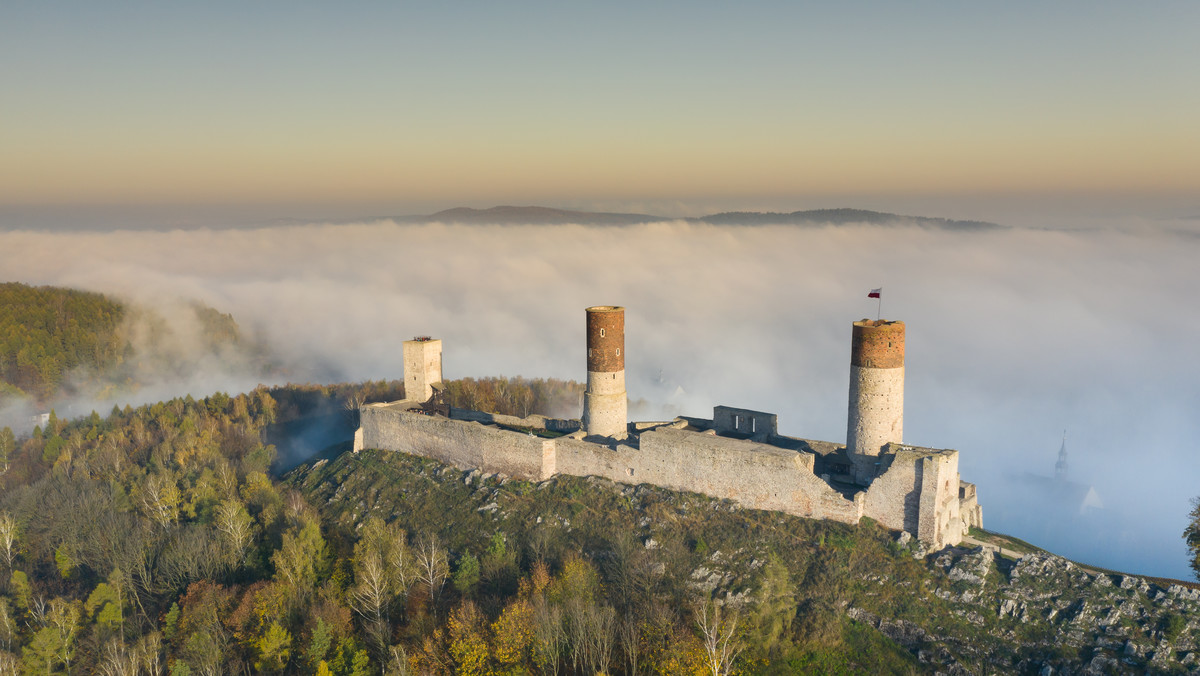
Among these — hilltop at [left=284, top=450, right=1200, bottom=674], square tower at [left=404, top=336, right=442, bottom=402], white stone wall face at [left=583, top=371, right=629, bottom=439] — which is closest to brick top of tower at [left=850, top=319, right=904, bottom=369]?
hilltop at [left=284, top=450, right=1200, bottom=674]

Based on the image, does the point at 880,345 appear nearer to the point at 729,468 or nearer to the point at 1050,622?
the point at 729,468

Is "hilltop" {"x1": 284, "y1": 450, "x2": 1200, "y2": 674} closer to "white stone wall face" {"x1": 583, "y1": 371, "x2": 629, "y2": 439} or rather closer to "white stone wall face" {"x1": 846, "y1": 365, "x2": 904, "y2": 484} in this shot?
"white stone wall face" {"x1": 846, "y1": 365, "x2": 904, "y2": 484}

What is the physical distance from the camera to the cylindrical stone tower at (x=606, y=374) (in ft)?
129

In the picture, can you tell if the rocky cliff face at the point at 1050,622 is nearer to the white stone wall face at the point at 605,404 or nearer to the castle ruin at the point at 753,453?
the castle ruin at the point at 753,453

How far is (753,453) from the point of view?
32750 mm

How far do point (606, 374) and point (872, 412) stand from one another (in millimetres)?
14315

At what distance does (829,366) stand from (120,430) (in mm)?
127708

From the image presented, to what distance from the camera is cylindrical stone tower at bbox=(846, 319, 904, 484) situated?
31.4m

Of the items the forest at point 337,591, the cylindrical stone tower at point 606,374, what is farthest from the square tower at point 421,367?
the cylindrical stone tower at point 606,374

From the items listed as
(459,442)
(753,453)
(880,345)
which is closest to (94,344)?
(459,442)

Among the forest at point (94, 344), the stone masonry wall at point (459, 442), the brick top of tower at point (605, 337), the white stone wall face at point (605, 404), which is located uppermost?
the brick top of tower at point (605, 337)

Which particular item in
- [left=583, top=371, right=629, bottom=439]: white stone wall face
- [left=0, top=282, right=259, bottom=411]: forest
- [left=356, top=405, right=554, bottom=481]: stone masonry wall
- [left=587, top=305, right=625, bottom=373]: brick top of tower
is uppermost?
[left=587, top=305, right=625, bottom=373]: brick top of tower

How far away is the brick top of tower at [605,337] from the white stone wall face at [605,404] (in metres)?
0.51

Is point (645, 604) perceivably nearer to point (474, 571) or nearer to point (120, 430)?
point (474, 571)
